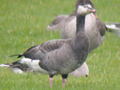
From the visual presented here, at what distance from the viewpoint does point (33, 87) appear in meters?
6.71

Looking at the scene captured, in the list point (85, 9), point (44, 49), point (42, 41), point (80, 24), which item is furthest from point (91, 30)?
point (85, 9)

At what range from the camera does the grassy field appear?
7.13 metres

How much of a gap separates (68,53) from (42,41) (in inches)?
194

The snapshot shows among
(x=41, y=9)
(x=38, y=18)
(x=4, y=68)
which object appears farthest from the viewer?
(x=41, y=9)

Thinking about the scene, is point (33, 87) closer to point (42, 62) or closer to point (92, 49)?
point (42, 62)

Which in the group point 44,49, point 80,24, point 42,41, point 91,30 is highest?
point 80,24

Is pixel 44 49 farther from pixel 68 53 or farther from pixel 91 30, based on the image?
pixel 91 30

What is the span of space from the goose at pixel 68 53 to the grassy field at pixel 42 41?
41 cm

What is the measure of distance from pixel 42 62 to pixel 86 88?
42.2 inches

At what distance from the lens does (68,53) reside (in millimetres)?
6578

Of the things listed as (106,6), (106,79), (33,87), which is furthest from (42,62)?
(106,6)

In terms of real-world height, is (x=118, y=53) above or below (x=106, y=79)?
below

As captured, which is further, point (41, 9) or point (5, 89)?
point (41, 9)

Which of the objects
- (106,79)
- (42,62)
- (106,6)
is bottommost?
(106,6)
